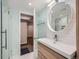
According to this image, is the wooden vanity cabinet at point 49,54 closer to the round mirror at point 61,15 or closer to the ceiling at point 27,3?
the round mirror at point 61,15

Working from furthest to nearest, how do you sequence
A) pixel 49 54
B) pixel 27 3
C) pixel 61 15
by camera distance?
pixel 27 3, pixel 61 15, pixel 49 54

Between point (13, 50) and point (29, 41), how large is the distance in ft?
11.1

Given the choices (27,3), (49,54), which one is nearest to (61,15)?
(49,54)

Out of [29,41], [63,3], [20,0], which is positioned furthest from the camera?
[29,41]

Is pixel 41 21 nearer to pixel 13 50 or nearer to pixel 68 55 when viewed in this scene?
pixel 13 50

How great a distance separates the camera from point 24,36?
21.1 ft

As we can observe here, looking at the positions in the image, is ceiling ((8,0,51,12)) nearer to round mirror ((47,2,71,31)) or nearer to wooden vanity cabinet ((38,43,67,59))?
round mirror ((47,2,71,31))

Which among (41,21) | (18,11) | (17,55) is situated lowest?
A: (17,55)

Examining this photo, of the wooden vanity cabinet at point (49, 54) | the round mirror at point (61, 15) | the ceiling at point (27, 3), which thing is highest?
the ceiling at point (27, 3)

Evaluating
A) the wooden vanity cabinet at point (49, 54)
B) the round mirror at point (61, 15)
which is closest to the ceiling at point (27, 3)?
the round mirror at point (61, 15)

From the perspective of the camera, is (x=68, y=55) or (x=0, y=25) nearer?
(x=68, y=55)

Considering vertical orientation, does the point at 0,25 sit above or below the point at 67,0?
below

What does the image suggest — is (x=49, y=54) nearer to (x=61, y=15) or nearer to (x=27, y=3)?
(x=61, y=15)

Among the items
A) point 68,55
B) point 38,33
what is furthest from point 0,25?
point 38,33
